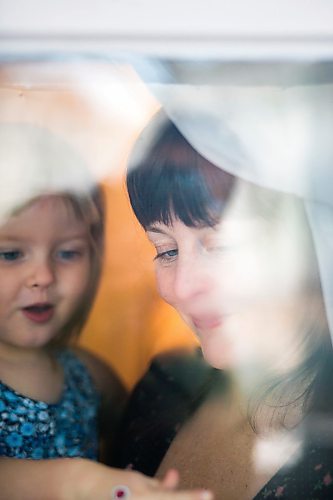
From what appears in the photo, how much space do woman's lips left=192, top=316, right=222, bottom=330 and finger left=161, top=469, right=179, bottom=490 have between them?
34 centimetres

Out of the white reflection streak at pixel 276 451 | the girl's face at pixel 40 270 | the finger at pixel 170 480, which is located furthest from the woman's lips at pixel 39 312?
the white reflection streak at pixel 276 451

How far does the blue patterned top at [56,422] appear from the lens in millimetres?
1608

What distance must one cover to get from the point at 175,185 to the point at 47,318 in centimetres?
47

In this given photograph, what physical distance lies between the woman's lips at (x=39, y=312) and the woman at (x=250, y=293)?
0.30m

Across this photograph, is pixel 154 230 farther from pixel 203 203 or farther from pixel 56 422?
pixel 56 422

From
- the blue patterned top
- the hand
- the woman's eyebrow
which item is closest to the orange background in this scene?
the woman's eyebrow

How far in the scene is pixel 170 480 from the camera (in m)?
1.56

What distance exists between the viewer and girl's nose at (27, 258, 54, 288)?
1.63 metres

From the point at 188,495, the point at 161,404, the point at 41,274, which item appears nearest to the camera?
the point at 188,495

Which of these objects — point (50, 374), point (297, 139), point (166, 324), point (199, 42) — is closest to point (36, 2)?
point (199, 42)

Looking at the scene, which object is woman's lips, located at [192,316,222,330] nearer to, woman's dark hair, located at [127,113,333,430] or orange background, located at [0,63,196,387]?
orange background, located at [0,63,196,387]

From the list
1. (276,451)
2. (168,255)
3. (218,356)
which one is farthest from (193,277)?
(276,451)

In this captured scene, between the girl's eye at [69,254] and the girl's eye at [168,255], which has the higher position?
the girl's eye at [69,254]

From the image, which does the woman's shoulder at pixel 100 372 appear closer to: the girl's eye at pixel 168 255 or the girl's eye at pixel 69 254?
the girl's eye at pixel 69 254
